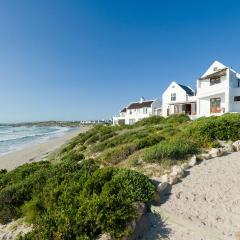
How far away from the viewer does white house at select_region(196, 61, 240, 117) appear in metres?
29.3

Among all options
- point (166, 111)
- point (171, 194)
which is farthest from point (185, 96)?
point (171, 194)

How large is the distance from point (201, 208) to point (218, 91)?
26.8 metres

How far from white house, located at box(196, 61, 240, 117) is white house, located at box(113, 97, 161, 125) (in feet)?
55.8

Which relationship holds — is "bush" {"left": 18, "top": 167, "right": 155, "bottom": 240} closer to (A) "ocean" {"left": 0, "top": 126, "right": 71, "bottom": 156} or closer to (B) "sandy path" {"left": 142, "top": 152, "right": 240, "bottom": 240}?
(B) "sandy path" {"left": 142, "top": 152, "right": 240, "bottom": 240}

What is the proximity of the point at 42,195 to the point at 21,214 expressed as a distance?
95 centimetres

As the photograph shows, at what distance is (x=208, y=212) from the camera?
639 centimetres

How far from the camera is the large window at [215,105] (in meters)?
31.1

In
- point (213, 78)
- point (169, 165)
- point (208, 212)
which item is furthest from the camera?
point (213, 78)

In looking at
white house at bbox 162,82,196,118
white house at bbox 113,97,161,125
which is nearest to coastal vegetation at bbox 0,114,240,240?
white house at bbox 162,82,196,118

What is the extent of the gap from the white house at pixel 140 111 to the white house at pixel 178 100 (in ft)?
21.3

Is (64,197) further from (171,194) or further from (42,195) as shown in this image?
(171,194)

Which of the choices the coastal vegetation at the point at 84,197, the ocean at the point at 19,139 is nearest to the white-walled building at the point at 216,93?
the coastal vegetation at the point at 84,197

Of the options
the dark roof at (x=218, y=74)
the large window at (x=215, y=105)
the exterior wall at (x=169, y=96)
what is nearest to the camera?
the large window at (x=215, y=105)

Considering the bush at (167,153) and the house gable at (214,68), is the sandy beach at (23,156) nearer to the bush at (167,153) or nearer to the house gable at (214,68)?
the bush at (167,153)
